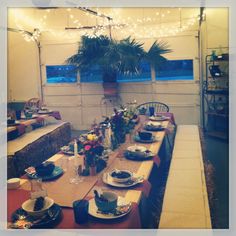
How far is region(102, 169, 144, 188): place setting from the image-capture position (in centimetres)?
158

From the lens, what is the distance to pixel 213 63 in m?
2.51

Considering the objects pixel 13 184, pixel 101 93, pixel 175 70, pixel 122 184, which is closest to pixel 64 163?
pixel 13 184

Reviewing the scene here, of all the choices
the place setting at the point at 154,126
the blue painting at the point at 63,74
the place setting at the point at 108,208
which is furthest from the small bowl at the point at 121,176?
the place setting at the point at 154,126

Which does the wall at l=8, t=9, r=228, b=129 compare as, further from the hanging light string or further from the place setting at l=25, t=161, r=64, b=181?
the place setting at l=25, t=161, r=64, b=181

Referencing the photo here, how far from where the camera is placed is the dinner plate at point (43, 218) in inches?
47.5

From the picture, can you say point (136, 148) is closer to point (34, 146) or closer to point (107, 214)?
point (107, 214)

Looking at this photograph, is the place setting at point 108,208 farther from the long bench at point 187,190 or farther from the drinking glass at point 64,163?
the drinking glass at point 64,163

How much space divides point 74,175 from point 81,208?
0.53m

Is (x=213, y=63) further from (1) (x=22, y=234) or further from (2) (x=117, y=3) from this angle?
(1) (x=22, y=234)

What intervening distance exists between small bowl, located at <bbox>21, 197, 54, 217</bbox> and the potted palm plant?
123 cm

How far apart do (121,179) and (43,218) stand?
48cm

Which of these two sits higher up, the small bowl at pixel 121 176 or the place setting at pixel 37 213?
the small bowl at pixel 121 176

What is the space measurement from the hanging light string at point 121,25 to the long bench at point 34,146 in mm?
760

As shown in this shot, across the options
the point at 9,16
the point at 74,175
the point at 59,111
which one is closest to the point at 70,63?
the point at 59,111
